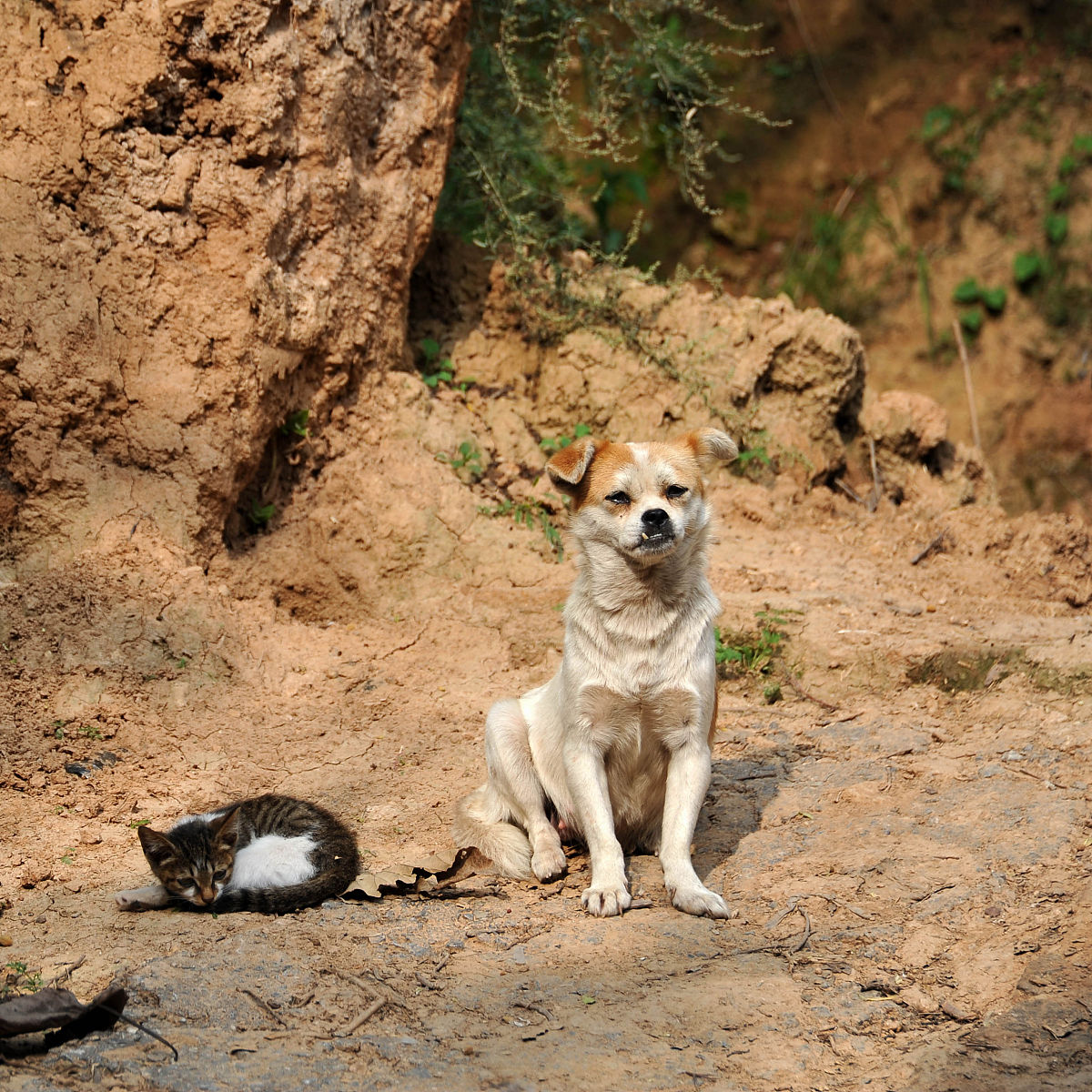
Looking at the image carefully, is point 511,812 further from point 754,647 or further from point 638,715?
point 754,647

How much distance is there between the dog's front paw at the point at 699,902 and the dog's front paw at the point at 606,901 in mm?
186

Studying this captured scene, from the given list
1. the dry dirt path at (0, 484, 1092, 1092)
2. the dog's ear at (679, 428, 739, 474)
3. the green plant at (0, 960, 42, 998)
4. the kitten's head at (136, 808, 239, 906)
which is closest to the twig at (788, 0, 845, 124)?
the dry dirt path at (0, 484, 1092, 1092)

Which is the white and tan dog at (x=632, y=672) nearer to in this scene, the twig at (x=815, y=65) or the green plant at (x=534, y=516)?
the green plant at (x=534, y=516)

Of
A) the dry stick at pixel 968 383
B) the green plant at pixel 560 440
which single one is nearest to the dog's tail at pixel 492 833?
the green plant at pixel 560 440

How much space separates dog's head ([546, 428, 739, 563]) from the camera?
4.52 metres

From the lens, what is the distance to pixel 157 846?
171 inches

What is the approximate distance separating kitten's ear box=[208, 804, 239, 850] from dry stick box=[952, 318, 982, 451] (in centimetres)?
914

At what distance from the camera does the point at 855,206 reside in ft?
44.1

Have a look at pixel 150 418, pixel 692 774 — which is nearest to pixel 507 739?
pixel 692 774

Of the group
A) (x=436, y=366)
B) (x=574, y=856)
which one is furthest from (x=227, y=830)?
(x=436, y=366)

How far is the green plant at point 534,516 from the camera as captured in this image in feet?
24.6

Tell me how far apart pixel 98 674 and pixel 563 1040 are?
340 centimetres

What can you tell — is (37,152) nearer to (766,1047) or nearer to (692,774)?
(692,774)

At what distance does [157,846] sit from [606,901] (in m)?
1.68
